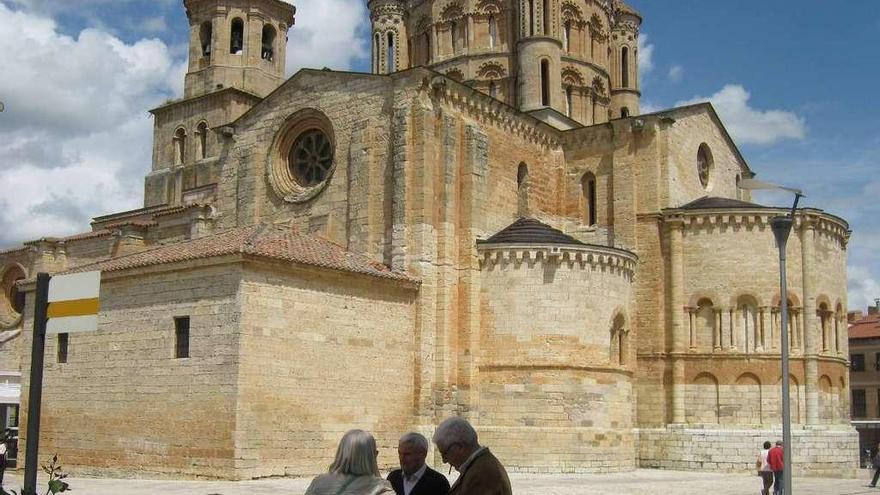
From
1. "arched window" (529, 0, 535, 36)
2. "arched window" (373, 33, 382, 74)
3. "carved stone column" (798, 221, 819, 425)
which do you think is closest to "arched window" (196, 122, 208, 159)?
"arched window" (373, 33, 382, 74)

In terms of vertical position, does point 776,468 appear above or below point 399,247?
below

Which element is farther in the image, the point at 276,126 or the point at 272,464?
the point at 276,126

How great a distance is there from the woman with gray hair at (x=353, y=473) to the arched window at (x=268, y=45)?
31.7 metres

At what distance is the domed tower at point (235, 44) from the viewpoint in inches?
1357

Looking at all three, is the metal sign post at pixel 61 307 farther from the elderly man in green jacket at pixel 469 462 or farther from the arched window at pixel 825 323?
the arched window at pixel 825 323

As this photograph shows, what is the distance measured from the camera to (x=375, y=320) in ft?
72.4

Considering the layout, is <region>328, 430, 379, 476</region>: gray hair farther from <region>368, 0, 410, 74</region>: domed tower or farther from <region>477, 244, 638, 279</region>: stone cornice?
<region>368, 0, 410, 74</region>: domed tower

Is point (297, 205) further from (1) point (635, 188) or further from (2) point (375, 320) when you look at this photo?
(1) point (635, 188)

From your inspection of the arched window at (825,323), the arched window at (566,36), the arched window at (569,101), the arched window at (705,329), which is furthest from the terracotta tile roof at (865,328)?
the arched window at (705,329)

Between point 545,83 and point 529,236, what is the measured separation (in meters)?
9.92

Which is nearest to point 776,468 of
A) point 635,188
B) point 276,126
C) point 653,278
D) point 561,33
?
point 653,278

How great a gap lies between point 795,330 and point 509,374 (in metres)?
8.26

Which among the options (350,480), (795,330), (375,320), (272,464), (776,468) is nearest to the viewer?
(350,480)

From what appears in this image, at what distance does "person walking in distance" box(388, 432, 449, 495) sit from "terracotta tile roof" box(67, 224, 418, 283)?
13.6m
